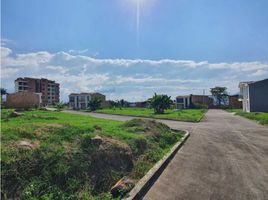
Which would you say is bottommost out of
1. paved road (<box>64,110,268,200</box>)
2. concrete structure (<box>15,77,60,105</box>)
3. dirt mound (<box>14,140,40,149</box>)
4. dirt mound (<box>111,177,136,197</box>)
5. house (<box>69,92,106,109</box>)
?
paved road (<box>64,110,268,200</box>)

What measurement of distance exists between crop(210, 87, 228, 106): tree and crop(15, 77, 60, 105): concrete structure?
58909mm

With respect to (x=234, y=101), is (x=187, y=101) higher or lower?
higher

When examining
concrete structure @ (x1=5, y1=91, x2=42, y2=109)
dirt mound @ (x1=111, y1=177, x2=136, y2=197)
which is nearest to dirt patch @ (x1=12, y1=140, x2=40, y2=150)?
dirt mound @ (x1=111, y1=177, x2=136, y2=197)

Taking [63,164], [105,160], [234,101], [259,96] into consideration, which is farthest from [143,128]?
[234,101]

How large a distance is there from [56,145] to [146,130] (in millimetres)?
7270

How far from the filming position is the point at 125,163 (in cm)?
780

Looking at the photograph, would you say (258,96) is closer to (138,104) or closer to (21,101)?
(21,101)

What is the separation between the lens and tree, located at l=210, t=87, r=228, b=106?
99938 millimetres

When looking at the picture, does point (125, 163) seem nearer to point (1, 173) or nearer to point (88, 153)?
point (88, 153)

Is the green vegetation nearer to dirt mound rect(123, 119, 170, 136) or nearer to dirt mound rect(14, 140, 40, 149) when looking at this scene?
dirt mound rect(14, 140, 40, 149)

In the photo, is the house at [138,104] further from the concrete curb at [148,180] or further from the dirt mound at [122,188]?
the dirt mound at [122,188]

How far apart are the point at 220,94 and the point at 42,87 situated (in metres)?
71.6

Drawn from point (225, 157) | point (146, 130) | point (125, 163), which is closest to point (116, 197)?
point (125, 163)

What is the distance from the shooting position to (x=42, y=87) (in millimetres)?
116438
